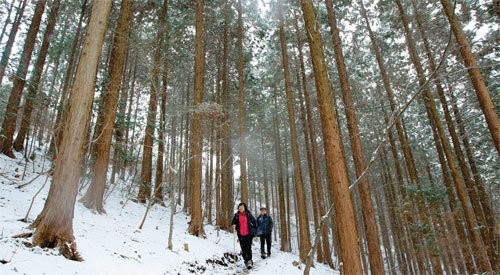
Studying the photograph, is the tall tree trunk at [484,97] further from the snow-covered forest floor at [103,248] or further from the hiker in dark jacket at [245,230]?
the hiker in dark jacket at [245,230]

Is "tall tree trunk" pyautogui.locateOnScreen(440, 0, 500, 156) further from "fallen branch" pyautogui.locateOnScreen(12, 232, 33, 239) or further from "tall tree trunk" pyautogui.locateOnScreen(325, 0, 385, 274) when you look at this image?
"fallen branch" pyautogui.locateOnScreen(12, 232, 33, 239)

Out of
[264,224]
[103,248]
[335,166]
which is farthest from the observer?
[264,224]

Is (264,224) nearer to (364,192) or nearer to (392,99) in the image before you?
(364,192)

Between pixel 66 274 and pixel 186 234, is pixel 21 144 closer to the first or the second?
pixel 186 234

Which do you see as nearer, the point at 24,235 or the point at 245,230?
the point at 24,235

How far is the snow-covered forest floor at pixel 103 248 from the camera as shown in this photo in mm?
3176

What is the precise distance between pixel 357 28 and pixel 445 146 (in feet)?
22.1

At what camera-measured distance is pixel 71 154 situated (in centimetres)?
414

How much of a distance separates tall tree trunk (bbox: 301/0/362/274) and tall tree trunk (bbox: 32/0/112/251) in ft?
13.5

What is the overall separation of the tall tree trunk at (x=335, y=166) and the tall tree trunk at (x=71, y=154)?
4.11 meters

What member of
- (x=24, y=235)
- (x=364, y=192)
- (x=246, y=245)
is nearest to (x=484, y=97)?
(x=364, y=192)

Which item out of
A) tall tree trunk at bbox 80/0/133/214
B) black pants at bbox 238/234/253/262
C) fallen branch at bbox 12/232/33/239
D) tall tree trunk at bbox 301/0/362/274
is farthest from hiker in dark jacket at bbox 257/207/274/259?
fallen branch at bbox 12/232/33/239

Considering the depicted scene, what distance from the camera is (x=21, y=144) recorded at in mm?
10656

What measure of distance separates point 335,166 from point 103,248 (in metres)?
4.41
